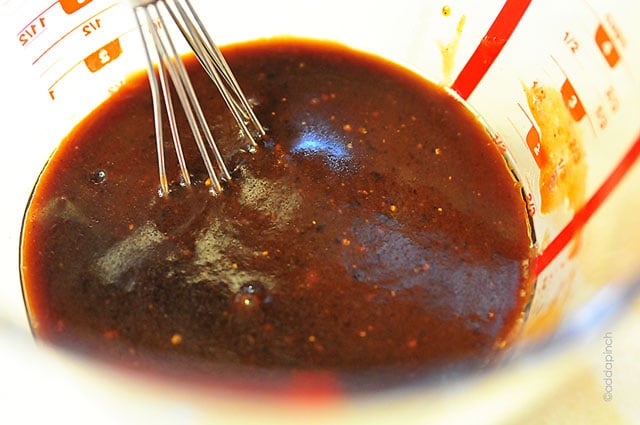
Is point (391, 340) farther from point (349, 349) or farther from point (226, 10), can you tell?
point (226, 10)

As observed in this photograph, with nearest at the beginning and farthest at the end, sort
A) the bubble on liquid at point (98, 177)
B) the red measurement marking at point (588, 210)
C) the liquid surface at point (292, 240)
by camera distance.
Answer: the red measurement marking at point (588, 210)
the liquid surface at point (292, 240)
the bubble on liquid at point (98, 177)

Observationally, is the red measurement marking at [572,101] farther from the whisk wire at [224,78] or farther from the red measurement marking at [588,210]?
the whisk wire at [224,78]

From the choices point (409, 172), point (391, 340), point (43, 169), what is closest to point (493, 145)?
point (409, 172)

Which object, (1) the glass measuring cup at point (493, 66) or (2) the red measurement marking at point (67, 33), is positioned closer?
(1) the glass measuring cup at point (493, 66)

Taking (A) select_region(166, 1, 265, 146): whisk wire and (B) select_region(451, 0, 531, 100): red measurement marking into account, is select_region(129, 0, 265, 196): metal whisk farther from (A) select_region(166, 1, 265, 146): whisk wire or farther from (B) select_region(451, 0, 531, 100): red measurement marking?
(B) select_region(451, 0, 531, 100): red measurement marking

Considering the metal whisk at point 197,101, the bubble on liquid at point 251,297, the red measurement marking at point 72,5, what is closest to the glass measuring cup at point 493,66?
the red measurement marking at point 72,5

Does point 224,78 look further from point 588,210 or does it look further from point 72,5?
point 588,210

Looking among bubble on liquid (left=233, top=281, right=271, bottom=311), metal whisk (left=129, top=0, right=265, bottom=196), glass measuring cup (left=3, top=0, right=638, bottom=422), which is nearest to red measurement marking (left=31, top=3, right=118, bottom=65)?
Result: glass measuring cup (left=3, top=0, right=638, bottom=422)
